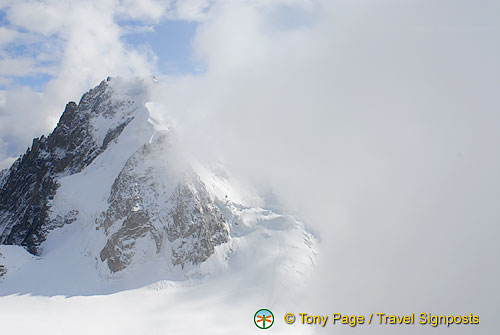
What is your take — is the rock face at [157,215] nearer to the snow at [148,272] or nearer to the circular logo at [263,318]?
the snow at [148,272]

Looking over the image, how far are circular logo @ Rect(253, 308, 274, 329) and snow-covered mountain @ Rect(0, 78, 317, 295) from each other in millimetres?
12477

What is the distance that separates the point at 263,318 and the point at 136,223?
42.6 meters

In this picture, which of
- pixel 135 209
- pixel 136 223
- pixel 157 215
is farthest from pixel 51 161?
pixel 157 215

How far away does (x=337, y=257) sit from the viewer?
392 feet

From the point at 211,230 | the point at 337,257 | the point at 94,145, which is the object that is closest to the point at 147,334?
the point at 211,230

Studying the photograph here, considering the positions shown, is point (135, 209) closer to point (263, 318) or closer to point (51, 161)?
point (263, 318)

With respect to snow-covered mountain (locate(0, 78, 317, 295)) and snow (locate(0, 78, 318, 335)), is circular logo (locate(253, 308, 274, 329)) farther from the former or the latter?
snow-covered mountain (locate(0, 78, 317, 295))

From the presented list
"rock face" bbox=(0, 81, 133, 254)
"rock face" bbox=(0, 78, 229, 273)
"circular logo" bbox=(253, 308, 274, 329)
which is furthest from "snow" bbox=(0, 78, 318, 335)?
"rock face" bbox=(0, 81, 133, 254)

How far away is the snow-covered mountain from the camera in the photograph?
101250 mm

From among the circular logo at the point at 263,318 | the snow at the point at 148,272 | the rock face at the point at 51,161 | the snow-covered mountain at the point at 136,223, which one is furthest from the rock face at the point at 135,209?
the circular logo at the point at 263,318

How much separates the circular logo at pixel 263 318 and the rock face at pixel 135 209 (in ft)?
75.6

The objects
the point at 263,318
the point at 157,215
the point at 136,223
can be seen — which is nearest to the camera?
the point at 263,318

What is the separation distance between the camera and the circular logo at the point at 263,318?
8619 centimetres

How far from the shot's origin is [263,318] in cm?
9044
